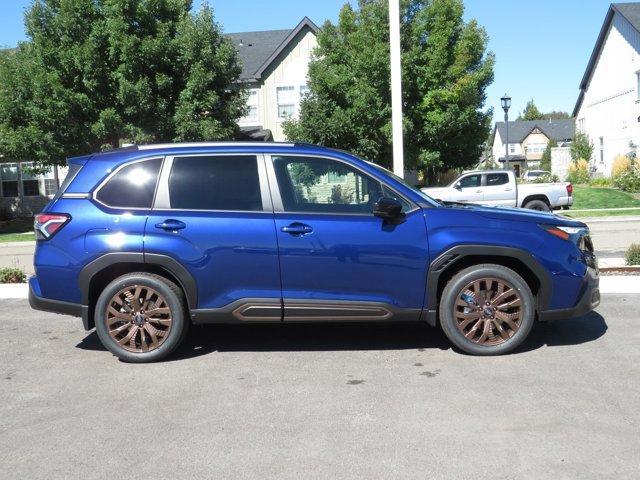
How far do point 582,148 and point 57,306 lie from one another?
125 ft

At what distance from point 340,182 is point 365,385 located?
70.8 inches

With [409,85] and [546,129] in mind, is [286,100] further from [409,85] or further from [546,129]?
[546,129]

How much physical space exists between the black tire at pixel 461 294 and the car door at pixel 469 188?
13.2 metres

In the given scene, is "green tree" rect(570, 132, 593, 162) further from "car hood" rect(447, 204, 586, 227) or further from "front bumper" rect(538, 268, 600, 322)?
"front bumper" rect(538, 268, 600, 322)

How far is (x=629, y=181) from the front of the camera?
23875 millimetres

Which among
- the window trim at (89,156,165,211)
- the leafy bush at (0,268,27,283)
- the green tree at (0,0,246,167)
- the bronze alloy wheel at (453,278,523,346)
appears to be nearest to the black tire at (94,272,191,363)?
the window trim at (89,156,165,211)

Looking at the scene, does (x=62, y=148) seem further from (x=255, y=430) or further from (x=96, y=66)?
(x=255, y=430)

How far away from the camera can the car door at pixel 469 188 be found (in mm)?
18531

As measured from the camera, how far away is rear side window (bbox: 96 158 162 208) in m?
5.59

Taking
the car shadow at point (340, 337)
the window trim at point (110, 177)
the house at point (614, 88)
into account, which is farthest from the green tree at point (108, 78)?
the house at point (614, 88)

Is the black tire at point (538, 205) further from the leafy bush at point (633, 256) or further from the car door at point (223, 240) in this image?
the car door at point (223, 240)

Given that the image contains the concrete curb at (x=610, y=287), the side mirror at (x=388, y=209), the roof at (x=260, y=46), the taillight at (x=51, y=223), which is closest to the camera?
the side mirror at (x=388, y=209)

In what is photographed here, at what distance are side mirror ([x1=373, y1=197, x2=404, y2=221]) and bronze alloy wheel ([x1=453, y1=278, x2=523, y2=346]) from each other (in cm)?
86

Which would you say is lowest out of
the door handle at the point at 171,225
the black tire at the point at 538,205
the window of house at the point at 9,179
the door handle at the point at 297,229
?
the black tire at the point at 538,205
